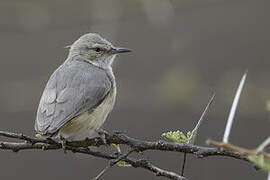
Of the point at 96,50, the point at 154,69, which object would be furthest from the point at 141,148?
the point at 154,69

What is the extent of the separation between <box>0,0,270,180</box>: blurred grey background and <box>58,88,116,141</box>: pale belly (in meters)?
1.06

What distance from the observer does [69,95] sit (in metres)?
5.80

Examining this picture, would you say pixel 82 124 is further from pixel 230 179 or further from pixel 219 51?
pixel 219 51

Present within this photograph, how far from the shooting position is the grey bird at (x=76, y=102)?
527cm

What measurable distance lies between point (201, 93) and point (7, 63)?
4.40 meters

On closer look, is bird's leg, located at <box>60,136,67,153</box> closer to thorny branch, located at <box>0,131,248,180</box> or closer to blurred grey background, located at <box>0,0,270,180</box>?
thorny branch, located at <box>0,131,248,180</box>

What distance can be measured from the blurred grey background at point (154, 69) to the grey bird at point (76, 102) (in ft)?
2.37

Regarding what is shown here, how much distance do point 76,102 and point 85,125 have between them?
23 cm

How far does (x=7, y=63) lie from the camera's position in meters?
10.4

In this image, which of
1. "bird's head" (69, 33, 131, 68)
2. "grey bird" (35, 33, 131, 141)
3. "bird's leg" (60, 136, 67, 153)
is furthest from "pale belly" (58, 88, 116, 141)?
"bird's head" (69, 33, 131, 68)

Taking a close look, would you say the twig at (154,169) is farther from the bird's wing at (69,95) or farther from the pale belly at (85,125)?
the pale belly at (85,125)

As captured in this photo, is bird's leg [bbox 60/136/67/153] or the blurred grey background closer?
bird's leg [bbox 60/136/67/153]

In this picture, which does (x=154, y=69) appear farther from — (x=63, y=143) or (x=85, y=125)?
(x=63, y=143)

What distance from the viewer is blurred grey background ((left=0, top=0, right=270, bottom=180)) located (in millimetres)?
7083
